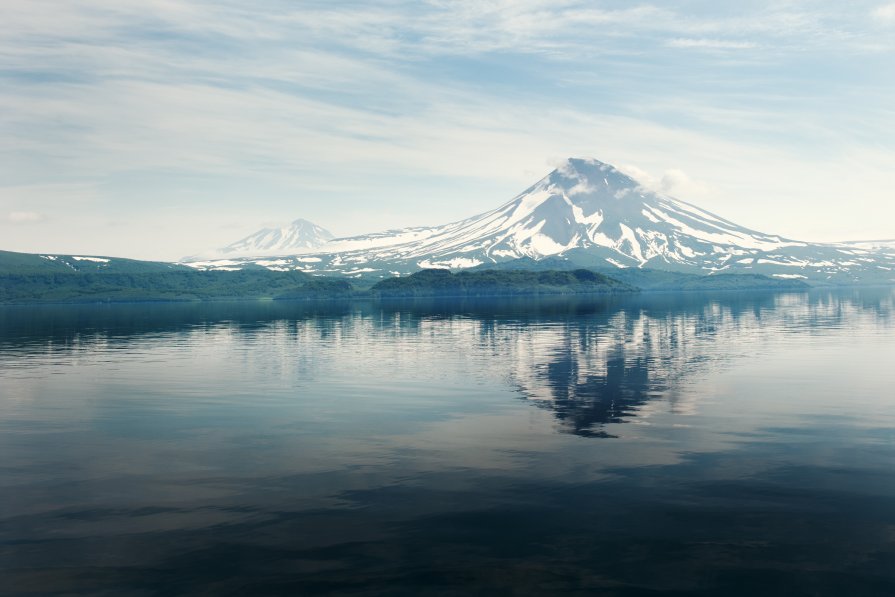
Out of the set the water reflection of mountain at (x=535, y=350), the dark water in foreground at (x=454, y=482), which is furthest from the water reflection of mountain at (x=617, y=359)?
the dark water in foreground at (x=454, y=482)

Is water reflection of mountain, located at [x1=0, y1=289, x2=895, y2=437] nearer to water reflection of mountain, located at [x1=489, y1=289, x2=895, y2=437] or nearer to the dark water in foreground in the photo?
water reflection of mountain, located at [x1=489, y1=289, x2=895, y2=437]

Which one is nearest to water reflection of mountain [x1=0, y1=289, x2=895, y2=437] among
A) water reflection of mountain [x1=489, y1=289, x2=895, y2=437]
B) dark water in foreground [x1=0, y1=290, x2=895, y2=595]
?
water reflection of mountain [x1=489, y1=289, x2=895, y2=437]

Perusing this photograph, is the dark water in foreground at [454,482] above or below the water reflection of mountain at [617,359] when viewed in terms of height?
below

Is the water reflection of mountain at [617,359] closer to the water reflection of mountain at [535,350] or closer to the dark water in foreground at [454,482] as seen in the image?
the water reflection of mountain at [535,350]

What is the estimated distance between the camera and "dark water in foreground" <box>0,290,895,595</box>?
20.5 meters

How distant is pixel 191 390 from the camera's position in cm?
5566

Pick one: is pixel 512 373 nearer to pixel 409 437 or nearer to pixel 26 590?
pixel 409 437

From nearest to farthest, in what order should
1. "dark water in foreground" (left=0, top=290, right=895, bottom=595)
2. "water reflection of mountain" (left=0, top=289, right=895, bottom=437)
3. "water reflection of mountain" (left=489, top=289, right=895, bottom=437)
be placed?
"dark water in foreground" (left=0, top=290, right=895, bottom=595) → "water reflection of mountain" (left=489, top=289, right=895, bottom=437) → "water reflection of mountain" (left=0, top=289, right=895, bottom=437)

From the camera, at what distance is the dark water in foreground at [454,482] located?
2050 centimetres

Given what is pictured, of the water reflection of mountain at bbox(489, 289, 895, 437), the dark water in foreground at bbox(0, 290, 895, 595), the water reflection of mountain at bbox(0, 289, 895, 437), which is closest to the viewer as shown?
the dark water in foreground at bbox(0, 290, 895, 595)

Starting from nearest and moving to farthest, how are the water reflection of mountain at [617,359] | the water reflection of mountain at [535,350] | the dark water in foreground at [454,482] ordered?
the dark water in foreground at [454,482] < the water reflection of mountain at [617,359] < the water reflection of mountain at [535,350]

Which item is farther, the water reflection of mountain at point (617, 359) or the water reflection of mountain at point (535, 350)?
the water reflection of mountain at point (535, 350)

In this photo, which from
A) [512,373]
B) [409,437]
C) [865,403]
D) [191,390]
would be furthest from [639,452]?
[191,390]

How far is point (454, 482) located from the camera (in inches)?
1141
